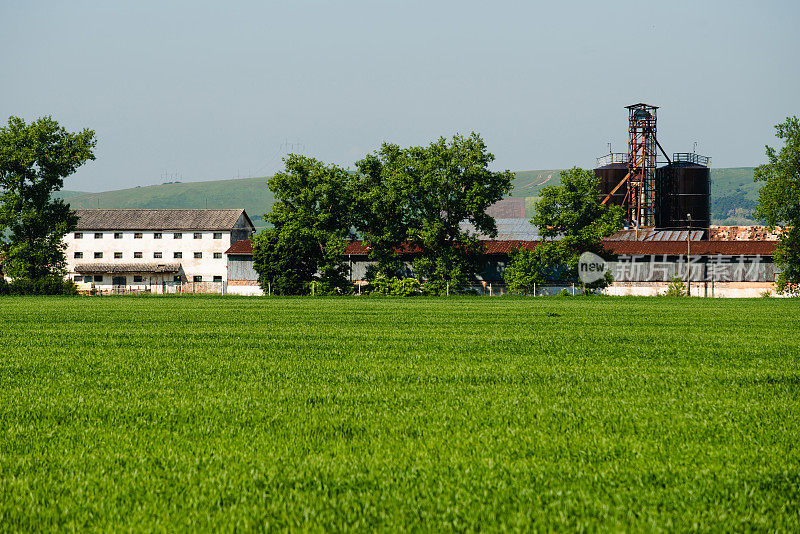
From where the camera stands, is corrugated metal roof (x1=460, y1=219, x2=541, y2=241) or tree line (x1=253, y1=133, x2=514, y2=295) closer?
tree line (x1=253, y1=133, x2=514, y2=295)

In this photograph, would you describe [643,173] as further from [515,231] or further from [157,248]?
[157,248]

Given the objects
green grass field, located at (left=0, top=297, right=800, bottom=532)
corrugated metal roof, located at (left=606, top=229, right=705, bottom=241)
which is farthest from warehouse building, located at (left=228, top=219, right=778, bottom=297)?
green grass field, located at (left=0, top=297, right=800, bottom=532)

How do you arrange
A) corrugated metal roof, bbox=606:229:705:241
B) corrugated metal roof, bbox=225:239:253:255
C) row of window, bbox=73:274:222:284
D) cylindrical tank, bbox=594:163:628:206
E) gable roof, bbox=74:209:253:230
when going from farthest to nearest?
gable roof, bbox=74:209:253:230
row of window, bbox=73:274:222:284
cylindrical tank, bbox=594:163:628:206
corrugated metal roof, bbox=225:239:253:255
corrugated metal roof, bbox=606:229:705:241

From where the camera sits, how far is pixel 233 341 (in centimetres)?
1688

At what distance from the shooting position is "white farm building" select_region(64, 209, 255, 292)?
101 m

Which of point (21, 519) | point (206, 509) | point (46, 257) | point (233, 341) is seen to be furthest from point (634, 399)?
point (46, 257)

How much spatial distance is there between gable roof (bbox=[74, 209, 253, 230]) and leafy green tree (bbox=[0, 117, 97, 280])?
3806cm

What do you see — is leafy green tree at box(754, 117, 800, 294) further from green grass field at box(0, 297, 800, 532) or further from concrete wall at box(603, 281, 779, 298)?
green grass field at box(0, 297, 800, 532)

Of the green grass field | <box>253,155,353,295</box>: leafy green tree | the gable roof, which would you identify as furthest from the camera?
the gable roof

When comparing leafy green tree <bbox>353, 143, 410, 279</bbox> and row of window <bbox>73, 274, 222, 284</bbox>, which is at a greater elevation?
leafy green tree <bbox>353, 143, 410, 279</bbox>

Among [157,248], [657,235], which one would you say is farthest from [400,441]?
[157,248]

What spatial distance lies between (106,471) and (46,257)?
6363 cm

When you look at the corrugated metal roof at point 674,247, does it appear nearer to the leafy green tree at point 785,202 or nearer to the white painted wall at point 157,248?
the leafy green tree at point 785,202

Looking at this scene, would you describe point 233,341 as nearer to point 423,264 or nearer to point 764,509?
point 764,509
